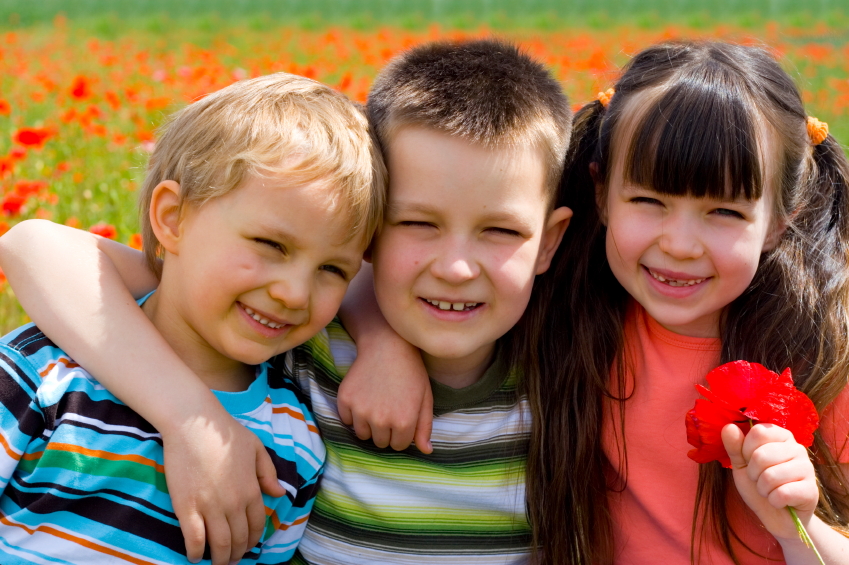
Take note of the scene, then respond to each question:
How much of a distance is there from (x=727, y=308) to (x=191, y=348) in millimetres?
1357

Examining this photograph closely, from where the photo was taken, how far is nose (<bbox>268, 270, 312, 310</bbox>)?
187 cm

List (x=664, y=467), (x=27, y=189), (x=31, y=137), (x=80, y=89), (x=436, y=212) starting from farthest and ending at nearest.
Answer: (x=80, y=89) → (x=31, y=137) → (x=27, y=189) → (x=664, y=467) → (x=436, y=212)

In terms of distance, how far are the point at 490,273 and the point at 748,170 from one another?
644mm

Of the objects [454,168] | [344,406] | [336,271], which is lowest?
[344,406]

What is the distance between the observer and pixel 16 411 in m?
1.78

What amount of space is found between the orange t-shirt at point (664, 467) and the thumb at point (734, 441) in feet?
1.82

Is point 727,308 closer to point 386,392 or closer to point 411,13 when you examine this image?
point 386,392

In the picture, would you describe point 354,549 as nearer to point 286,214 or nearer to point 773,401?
point 286,214

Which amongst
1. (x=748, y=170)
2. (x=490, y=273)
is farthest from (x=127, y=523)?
(x=748, y=170)

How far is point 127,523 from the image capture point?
71.2 inches

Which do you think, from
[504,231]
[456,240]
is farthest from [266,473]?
[504,231]

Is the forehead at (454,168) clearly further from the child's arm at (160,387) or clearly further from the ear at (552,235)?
the child's arm at (160,387)

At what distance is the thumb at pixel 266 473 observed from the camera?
6.25ft

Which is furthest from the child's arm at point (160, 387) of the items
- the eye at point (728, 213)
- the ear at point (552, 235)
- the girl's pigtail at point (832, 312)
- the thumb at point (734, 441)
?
the girl's pigtail at point (832, 312)
